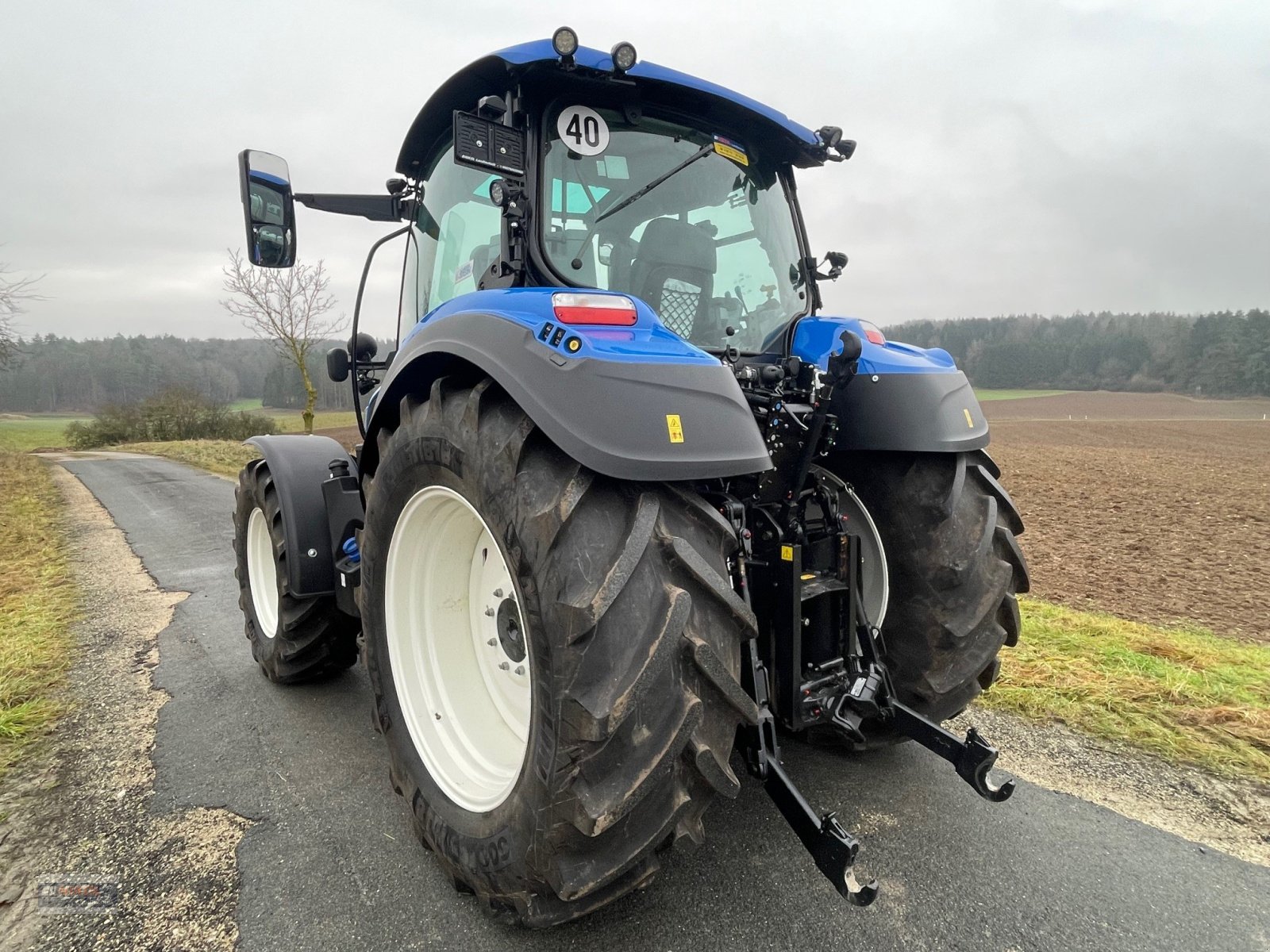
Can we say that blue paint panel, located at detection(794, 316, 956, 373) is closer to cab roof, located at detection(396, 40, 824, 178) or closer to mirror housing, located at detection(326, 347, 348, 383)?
cab roof, located at detection(396, 40, 824, 178)

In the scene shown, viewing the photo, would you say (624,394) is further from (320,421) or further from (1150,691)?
(320,421)

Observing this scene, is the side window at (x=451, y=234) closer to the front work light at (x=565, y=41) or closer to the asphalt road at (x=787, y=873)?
the front work light at (x=565, y=41)

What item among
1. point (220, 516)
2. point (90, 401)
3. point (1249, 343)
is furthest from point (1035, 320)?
point (90, 401)

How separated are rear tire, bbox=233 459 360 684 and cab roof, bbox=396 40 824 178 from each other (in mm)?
1803

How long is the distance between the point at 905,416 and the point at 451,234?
1.81 m

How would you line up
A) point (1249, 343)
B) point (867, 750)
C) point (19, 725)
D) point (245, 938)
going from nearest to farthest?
point (245, 938)
point (867, 750)
point (19, 725)
point (1249, 343)

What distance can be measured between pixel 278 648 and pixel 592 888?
2454mm

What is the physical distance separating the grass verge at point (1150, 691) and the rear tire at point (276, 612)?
9.80 ft

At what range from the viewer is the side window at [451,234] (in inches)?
98.3

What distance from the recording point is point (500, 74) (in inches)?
90.4

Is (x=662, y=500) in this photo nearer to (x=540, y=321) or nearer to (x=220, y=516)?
(x=540, y=321)

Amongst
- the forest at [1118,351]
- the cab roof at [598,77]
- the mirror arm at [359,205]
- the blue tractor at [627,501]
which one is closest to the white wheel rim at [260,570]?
the blue tractor at [627,501]

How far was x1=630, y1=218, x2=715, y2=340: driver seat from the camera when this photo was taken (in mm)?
2361

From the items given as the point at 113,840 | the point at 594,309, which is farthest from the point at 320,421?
the point at 594,309
